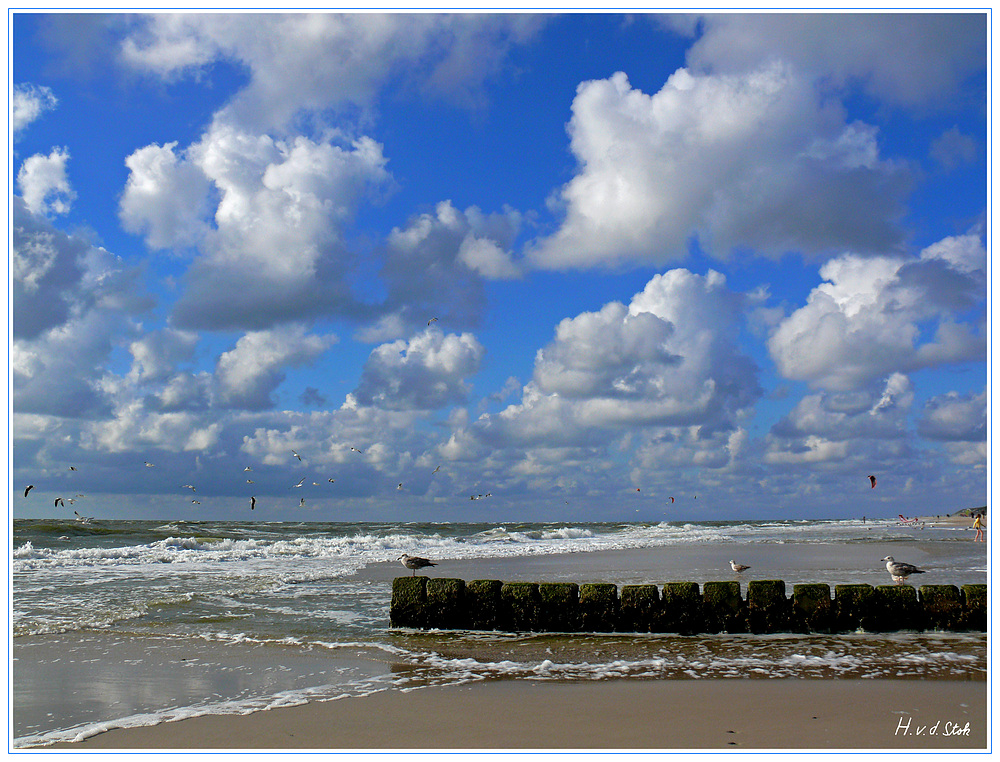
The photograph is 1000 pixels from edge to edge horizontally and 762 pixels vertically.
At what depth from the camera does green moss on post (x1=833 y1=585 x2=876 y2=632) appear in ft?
31.6

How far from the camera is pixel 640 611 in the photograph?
9.92 metres

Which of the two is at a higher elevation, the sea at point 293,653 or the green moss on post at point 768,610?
the green moss on post at point 768,610

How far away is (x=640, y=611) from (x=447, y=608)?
9.37ft

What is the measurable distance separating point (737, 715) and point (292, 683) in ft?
15.8

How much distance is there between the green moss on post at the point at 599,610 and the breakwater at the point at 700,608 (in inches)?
0.6

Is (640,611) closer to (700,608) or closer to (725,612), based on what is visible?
(700,608)

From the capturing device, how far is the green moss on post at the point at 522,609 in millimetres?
10125

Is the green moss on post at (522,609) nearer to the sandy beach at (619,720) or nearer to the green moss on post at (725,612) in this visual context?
the green moss on post at (725,612)

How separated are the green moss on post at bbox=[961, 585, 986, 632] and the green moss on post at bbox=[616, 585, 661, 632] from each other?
423cm

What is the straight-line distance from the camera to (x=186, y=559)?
2586 cm
